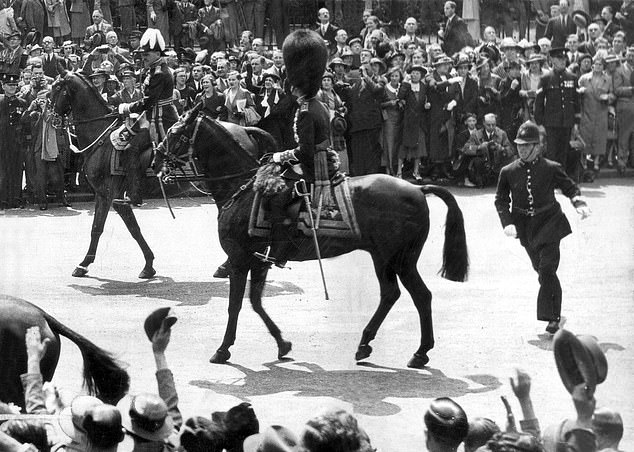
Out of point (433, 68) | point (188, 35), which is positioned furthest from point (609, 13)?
point (188, 35)

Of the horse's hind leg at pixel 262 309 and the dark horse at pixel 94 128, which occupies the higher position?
the dark horse at pixel 94 128

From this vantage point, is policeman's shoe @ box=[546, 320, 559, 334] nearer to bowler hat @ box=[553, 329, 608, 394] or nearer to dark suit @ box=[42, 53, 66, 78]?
bowler hat @ box=[553, 329, 608, 394]

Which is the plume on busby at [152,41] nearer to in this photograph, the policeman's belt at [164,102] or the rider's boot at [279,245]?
the policeman's belt at [164,102]

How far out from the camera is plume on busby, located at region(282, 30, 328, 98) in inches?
353

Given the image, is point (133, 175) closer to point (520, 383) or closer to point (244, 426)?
point (244, 426)

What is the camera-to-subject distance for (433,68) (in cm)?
1474

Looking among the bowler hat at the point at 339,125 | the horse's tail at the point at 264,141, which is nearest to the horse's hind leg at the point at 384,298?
the horse's tail at the point at 264,141

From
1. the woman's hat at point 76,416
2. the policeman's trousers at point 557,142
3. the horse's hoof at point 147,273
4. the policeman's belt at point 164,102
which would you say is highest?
the policeman's belt at point 164,102

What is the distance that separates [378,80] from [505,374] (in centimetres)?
568

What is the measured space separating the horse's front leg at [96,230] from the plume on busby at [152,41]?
1468 mm

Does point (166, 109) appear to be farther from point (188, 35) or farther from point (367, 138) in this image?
point (367, 138)

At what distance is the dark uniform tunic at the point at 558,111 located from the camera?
12.3 metres

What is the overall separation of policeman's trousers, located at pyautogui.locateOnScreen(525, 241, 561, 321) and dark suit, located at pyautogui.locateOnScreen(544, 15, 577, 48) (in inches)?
150

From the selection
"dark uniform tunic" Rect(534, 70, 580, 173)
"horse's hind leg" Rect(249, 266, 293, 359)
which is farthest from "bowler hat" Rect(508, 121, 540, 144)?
"dark uniform tunic" Rect(534, 70, 580, 173)
